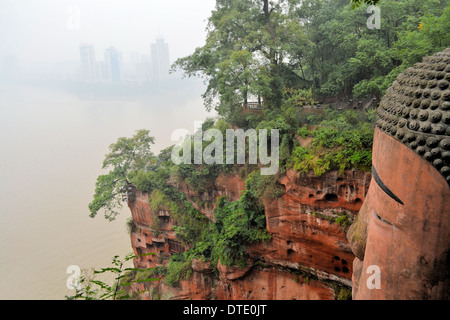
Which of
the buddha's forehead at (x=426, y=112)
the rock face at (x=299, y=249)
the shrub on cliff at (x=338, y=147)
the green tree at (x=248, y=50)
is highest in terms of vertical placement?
the green tree at (x=248, y=50)

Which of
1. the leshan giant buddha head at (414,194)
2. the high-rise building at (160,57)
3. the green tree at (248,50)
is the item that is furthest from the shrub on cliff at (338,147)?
the high-rise building at (160,57)

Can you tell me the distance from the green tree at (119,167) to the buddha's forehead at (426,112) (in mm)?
14791

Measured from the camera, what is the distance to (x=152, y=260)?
17672mm

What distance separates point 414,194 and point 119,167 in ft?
51.8

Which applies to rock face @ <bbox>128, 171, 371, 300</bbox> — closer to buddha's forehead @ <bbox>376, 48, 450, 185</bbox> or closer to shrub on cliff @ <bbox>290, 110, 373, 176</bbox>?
shrub on cliff @ <bbox>290, 110, 373, 176</bbox>

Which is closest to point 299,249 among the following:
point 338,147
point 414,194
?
point 338,147

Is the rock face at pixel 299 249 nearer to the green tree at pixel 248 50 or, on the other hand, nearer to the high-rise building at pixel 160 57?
the green tree at pixel 248 50

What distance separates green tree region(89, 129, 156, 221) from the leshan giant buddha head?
14.6 metres

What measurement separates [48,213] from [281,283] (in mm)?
26283

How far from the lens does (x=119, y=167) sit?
57.4 feet

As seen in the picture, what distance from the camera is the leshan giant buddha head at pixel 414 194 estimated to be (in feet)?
11.6

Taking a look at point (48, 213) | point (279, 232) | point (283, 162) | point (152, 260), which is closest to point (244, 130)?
point (283, 162)

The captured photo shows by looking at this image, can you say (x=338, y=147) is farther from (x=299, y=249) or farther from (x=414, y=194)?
(x=414, y=194)
